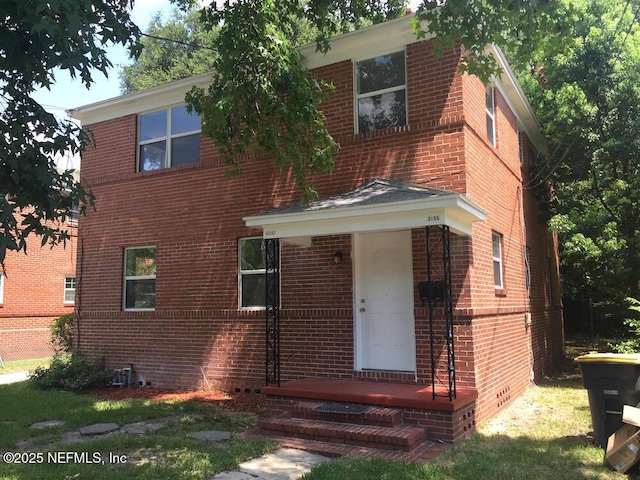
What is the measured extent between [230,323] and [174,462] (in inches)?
166

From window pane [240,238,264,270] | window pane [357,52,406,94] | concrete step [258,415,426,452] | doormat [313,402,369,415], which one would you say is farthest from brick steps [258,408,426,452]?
window pane [357,52,406,94]

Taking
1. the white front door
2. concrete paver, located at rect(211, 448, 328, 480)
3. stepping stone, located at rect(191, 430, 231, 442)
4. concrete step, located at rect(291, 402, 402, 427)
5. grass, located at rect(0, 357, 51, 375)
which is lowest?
grass, located at rect(0, 357, 51, 375)

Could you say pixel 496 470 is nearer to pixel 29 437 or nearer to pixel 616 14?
pixel 29 437

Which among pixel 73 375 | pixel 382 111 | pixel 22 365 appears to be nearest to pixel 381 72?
pixel 382 111

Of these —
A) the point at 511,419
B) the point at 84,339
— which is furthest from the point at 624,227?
the point at 84,339

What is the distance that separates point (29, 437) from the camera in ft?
23.0

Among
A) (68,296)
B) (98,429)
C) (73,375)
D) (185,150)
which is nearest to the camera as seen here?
(98,429)

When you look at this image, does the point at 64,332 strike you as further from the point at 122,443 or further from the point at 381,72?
the point at 381,72

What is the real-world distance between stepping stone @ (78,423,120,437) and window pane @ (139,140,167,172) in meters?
5.78

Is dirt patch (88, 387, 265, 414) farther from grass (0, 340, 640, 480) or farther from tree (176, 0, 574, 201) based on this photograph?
tree (176, 0, 574, 201)

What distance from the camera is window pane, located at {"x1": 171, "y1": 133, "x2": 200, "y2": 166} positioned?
35.9 ft

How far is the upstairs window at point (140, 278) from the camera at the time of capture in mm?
11117

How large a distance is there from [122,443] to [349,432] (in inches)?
112

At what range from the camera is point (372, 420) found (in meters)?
6.63
